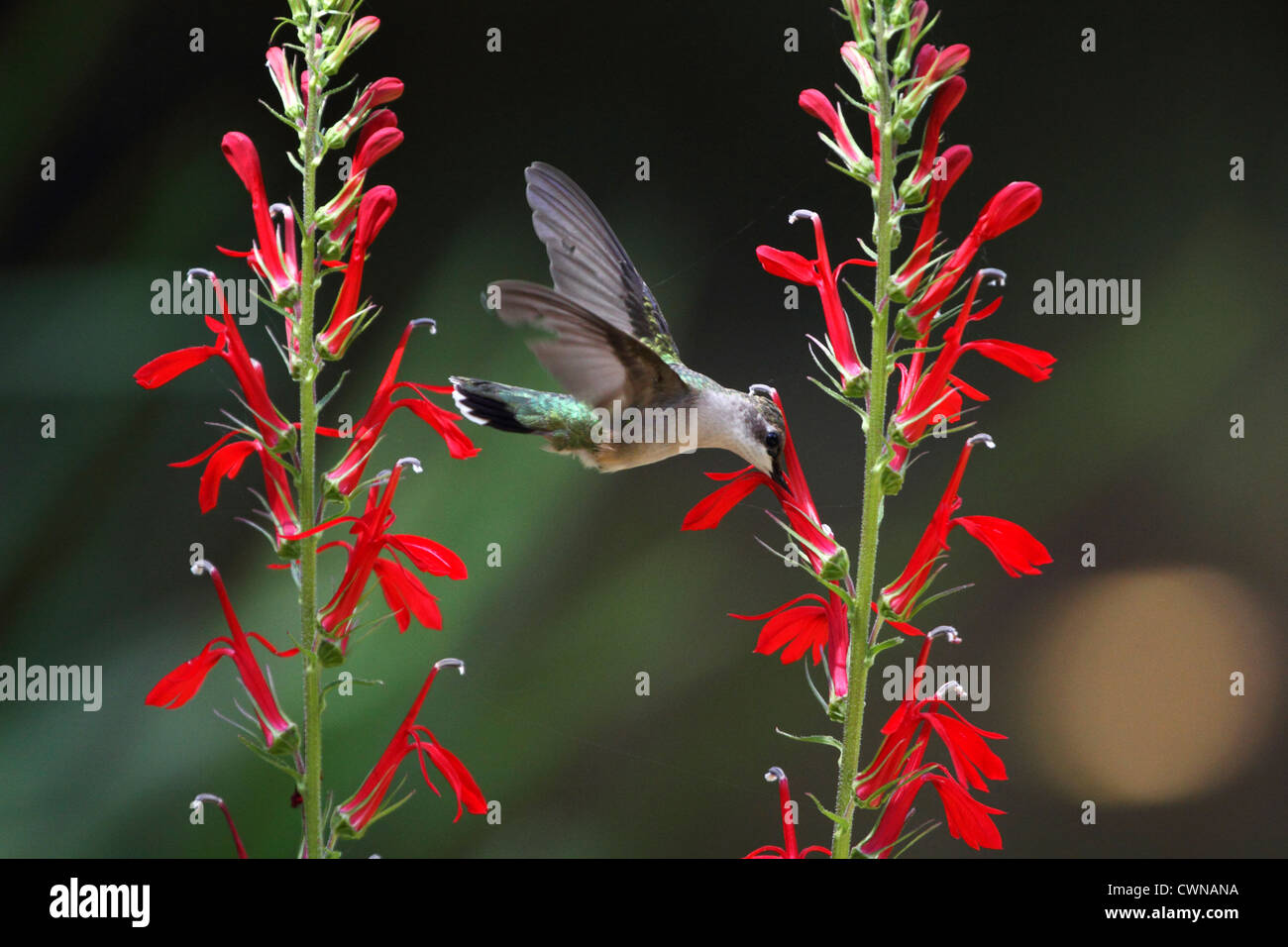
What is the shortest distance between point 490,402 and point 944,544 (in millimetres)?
430

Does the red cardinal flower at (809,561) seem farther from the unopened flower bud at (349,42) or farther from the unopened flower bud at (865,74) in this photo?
the unopened flower bud at (349,42)

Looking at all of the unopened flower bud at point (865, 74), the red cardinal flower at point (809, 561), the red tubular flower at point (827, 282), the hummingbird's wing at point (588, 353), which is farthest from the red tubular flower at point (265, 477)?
the unopened flower bud at point (865, 74)

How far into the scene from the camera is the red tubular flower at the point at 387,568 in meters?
0.94

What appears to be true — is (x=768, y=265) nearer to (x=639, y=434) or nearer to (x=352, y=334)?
(x=639, y=434)

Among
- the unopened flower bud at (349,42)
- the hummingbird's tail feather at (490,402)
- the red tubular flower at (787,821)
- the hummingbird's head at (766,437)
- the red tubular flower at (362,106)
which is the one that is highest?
the unopened flower bud at (349,42)

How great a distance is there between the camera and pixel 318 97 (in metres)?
0.92

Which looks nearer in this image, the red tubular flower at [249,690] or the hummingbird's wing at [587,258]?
the red tubular flower at [249,690]

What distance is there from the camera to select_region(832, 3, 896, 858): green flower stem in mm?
909

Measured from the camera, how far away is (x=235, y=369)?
36.6 inches

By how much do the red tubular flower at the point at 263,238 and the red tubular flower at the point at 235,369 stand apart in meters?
0.04

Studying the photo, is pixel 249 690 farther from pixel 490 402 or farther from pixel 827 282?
pixel 827 282

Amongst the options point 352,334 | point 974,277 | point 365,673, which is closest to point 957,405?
point 974,277

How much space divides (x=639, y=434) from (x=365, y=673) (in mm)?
725

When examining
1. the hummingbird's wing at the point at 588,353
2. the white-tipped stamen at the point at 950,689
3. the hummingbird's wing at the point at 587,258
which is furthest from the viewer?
the hummingbird's wing at the point at 587,258
